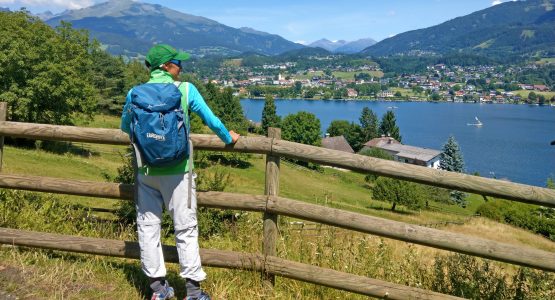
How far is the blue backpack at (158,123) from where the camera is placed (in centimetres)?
368

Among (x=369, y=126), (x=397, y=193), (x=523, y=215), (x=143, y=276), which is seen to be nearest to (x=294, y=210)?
(x=143, y=276)

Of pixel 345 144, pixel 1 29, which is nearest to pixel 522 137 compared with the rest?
pixel 345 144

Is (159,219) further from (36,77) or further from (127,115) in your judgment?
(36,77)

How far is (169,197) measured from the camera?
402 cm

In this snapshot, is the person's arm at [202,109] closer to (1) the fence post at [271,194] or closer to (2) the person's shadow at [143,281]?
(1) the fence post at [271,194]

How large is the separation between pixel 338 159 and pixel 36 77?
36.0 meters

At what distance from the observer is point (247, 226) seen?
547 centimetres

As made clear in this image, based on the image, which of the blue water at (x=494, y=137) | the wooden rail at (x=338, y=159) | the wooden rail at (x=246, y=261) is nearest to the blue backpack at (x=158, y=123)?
the wooden rail at (x=338, y=159)

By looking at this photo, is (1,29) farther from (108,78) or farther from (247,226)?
(247,226)

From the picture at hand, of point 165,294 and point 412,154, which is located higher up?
point 165,294

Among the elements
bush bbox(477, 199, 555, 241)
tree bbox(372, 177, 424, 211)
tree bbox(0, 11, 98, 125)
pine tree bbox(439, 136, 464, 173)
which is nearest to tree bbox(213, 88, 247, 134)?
pine tree bbox(439, 136, 464, 173)

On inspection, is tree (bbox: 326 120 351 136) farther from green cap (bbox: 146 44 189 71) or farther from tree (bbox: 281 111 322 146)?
green cap (bbox: 146 44 189 71)

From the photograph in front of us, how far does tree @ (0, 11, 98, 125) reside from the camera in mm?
34625

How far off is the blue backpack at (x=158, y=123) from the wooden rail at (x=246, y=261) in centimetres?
129
